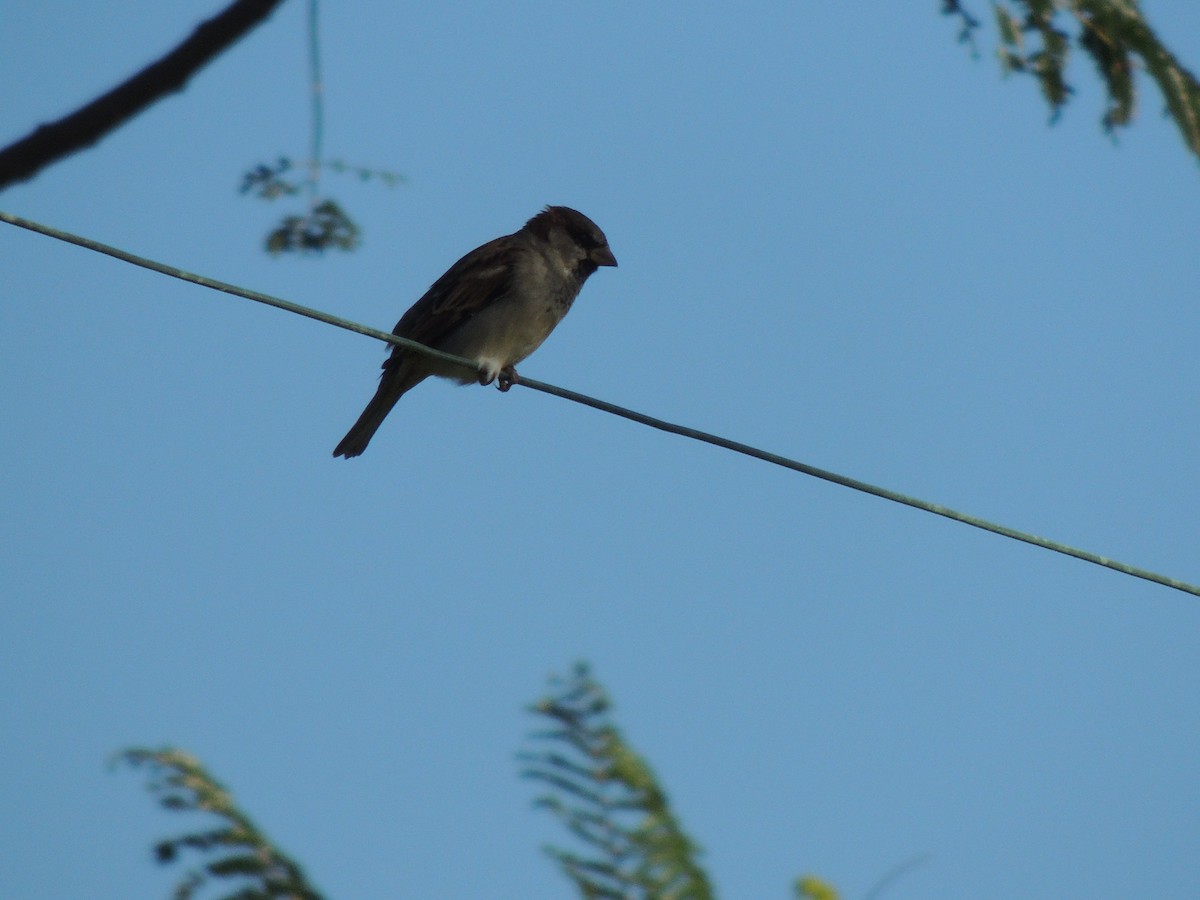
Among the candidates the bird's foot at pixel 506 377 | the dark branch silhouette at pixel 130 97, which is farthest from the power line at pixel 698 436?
the bird's foot at pixel 506 377

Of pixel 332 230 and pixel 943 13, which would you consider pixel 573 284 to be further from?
pixel 943 13

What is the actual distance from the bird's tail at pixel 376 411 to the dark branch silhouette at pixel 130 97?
4.68 m

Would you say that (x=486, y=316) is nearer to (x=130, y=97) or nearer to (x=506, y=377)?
(x=506, y=377)

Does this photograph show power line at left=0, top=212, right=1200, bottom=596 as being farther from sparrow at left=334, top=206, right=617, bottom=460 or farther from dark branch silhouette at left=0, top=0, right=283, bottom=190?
sparrow at left=334, top=206, right=617, bottom=460

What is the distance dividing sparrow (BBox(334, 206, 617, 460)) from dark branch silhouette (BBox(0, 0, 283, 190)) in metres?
4.22

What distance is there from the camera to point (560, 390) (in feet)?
18.1

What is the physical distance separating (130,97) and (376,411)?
4976mm

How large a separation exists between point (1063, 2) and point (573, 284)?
17.6 feet

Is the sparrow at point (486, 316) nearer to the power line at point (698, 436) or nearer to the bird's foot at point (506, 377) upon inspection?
the bird's foot at point (506, 377)

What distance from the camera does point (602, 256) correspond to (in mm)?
A: 9516

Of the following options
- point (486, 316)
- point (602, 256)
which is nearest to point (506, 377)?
point (486, 316)

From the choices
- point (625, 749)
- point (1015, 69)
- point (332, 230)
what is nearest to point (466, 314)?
point (332, 230)

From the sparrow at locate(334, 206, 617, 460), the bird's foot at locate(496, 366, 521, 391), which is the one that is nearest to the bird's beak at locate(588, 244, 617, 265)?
the sparrow at locate(334, 206, 617, 460)

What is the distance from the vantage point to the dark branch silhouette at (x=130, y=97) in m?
3.84
